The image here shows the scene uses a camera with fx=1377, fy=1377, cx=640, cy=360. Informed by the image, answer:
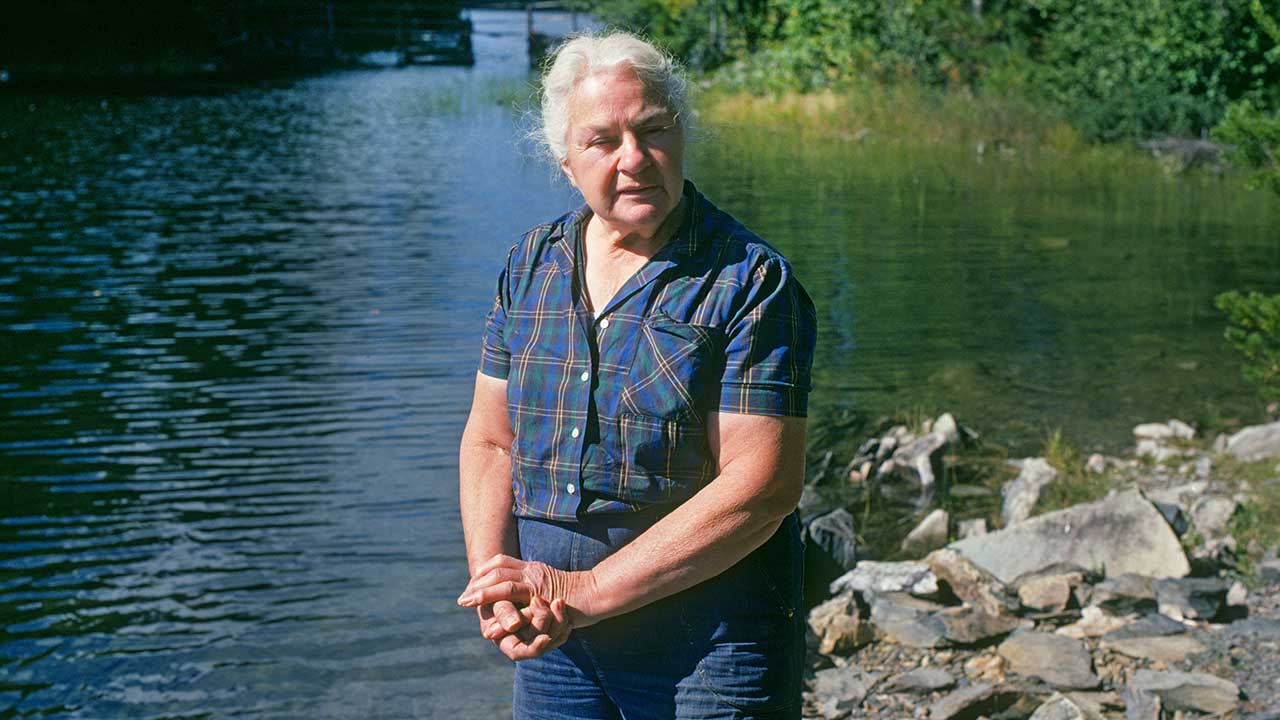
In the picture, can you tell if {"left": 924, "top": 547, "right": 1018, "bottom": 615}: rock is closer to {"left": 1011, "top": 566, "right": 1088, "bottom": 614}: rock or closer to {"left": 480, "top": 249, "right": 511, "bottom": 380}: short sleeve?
{"left": 1011, "top": 566, "right": 1088, "bottom": 614}: rock

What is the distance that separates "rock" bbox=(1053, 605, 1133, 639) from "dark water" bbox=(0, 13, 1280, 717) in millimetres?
2099

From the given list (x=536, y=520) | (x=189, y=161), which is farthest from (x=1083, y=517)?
(x=189, y=161)

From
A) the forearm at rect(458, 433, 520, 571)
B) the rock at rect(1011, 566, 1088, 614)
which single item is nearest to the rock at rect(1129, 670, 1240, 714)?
the rock at rect(1011, 566, 1088, 614)

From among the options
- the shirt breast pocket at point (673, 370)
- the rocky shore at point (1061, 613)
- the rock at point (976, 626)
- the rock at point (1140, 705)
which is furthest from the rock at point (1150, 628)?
the shirt breast pocket at point (673, 370)

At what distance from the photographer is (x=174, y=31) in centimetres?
5044

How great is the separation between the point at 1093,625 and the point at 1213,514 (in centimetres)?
129

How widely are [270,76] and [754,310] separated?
1740 inches

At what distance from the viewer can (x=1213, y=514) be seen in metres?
5.91

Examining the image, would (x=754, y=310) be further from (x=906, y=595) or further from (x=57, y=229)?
(x=57, y=229)

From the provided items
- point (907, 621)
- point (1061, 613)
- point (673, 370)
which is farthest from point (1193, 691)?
point (673, 370)

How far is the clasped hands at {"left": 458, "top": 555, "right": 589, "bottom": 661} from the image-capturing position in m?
2.31

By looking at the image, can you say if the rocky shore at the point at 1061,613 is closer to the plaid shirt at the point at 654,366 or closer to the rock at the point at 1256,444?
the rock at the point at 1256,444

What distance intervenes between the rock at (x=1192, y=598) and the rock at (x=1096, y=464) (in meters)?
2.14

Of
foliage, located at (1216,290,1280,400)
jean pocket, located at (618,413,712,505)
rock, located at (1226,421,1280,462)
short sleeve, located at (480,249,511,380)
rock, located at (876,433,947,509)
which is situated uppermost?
short sleeve, located at (480,249,511,380)
